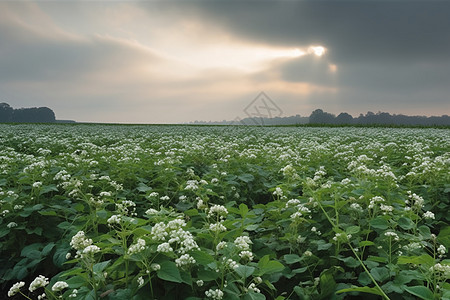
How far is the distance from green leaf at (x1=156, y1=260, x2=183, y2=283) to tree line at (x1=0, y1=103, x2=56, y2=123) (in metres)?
197

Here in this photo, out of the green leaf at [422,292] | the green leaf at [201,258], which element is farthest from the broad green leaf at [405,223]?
the green leaf at [201,258]

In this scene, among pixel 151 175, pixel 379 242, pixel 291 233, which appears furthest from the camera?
pixel 151 175

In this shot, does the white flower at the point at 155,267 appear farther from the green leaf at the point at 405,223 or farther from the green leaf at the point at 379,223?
the green leaf at the point at 405,223

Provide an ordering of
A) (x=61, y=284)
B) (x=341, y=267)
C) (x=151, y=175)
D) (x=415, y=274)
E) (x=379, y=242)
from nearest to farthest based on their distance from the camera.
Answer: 1. (x=61, y=284)
2. (x=415, y=274)
3. (x=341, y=267)
4. (x=379, y=242)
5. (x=151, y=175)

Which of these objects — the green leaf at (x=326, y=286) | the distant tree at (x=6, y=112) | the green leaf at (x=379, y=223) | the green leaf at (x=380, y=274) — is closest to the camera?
the green leaf at (x=380, y=274)

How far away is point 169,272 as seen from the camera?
8.05ft

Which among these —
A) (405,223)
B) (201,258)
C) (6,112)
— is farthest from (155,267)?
(6,112)

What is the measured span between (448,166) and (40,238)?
915 centimetres

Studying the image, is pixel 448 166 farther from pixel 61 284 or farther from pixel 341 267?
pixel 61 284

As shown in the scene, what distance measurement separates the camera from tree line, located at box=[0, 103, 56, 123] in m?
171

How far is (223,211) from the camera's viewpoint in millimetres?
3504

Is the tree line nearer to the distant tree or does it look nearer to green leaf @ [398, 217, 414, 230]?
the distant tree

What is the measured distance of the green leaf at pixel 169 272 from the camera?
7.87 feet

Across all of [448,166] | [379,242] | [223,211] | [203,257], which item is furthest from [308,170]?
[203,257]
